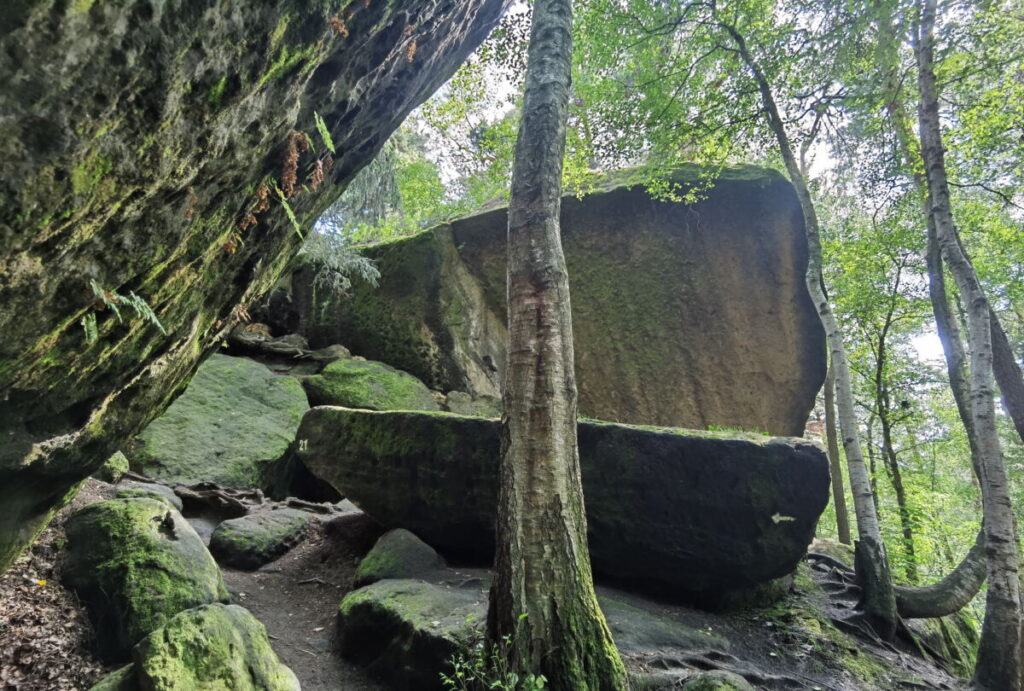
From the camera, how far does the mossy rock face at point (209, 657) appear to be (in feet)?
9.96

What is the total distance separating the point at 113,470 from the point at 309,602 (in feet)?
10.5

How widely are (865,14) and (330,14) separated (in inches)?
337

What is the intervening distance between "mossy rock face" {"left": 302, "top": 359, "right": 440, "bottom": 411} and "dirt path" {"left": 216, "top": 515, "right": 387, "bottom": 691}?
3738 millimetres

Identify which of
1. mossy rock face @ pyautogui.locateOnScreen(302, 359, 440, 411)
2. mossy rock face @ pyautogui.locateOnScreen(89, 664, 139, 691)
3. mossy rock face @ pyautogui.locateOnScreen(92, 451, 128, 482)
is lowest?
mossy rock face @ pyautogui.locateOnScreen(89, 664, 139, 691)

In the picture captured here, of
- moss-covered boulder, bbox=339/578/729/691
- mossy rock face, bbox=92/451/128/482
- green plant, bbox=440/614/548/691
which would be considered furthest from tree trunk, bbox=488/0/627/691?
mossy rock face, bbox=92/451/128/482

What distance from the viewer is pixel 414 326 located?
11898mm

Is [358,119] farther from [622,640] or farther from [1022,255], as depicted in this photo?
[1022,255]

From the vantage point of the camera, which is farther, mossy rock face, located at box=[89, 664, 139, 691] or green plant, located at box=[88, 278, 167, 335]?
mossy rock face, located at box=[89, 664, 139, 691]

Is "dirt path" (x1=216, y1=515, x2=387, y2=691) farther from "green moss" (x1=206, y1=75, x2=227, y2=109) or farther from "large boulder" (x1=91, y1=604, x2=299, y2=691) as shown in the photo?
"green moss" (x1=206, y1=75, x2=227, y2=109)

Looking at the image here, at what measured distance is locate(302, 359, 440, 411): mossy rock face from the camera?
10.6 meters

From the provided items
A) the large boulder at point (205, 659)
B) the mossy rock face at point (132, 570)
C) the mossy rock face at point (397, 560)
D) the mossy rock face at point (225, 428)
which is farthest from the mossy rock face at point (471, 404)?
the large boulder at point (205, 659)

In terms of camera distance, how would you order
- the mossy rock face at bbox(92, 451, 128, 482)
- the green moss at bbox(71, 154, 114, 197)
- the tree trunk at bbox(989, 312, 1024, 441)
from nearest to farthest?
the green moss at bbox(71, 154, 114, 197), the mossy rock face at bbox(92, 451, 128, 482), the tree trunk at bbox(989, 312, 1024, 441)

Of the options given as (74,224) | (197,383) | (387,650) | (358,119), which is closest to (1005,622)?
(387,650)

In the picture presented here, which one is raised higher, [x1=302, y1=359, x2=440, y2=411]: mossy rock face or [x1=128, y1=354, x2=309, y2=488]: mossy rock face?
[x1=302, y1=359, x2=440, y2=411]: mossy rock face
